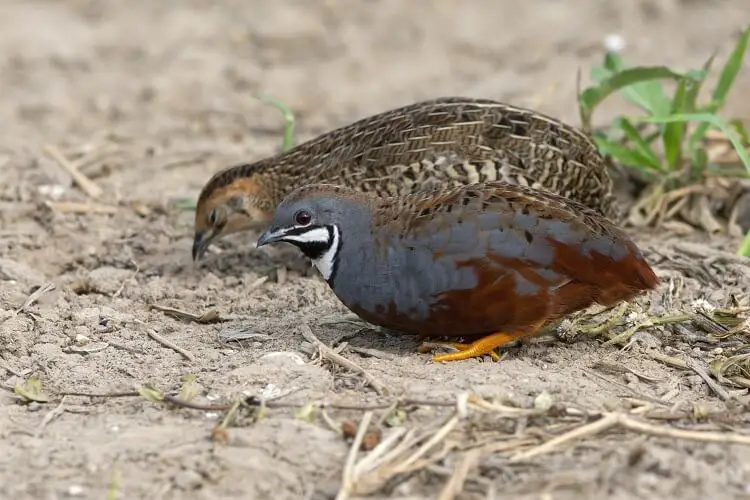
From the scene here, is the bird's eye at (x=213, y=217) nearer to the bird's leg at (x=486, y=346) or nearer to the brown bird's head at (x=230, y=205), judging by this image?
the brown bird's head at (x=230, y=205)

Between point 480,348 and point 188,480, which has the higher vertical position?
point 480,348

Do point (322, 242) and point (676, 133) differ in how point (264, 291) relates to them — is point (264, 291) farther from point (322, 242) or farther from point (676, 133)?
point (676, 133)

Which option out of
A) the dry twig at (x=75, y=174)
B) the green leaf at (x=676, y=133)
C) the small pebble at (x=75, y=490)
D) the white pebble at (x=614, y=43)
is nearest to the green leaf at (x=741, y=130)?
the green leaf at (x=676, y=133)

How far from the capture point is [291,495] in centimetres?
413

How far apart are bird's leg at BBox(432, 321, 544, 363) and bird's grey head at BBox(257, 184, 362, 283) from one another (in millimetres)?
635

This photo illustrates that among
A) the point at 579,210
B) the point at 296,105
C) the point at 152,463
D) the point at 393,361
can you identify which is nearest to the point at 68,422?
the point at 152,463

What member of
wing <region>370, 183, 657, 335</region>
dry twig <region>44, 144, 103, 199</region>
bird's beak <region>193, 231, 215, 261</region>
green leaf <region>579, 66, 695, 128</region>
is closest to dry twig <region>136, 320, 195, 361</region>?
wing <region>370, 183, 657, 335</region>

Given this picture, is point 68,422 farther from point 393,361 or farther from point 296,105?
point 296,105

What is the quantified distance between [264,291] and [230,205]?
71 cm

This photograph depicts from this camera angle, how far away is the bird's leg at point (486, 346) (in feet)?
17.1

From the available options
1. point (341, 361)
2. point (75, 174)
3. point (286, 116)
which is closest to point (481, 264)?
point (341, 361)

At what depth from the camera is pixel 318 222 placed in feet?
17.7

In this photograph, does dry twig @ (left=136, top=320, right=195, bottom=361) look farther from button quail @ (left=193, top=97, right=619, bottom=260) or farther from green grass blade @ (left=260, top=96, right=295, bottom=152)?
green grass blade @ (left=260, top=96, right=295, bottom=152)

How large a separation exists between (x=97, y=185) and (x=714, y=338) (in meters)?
4.03
